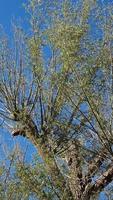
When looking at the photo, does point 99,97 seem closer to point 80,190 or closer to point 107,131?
point 107,131

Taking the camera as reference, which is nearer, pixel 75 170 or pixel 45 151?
pixel 45 151

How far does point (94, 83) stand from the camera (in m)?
13.4

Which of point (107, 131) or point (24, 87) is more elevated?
point (24, 87)

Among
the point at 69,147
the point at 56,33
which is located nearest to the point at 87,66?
the point at 56,33

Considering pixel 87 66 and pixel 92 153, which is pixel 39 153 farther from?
pixel 87 66

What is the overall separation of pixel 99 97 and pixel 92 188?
2266 mm

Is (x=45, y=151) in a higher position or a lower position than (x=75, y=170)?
higher

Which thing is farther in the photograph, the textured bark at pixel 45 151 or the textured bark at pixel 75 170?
the textured bark at pixel 75 170

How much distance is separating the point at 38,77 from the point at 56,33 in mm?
1188

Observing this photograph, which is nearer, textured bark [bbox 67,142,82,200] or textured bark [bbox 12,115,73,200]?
textured bark [bbox 12,115,73,200]

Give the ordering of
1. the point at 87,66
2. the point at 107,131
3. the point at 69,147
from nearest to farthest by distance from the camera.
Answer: the point at 107,131, the point at 87,66, the point at 69,147

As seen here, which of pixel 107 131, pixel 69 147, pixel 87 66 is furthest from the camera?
pixel 69 147

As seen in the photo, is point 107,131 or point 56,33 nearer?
point 107,131

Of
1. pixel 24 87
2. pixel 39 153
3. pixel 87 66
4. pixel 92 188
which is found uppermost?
pixel 24 87
